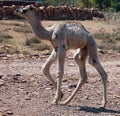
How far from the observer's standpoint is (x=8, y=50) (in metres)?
23.5

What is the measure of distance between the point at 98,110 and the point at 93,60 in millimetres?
1071

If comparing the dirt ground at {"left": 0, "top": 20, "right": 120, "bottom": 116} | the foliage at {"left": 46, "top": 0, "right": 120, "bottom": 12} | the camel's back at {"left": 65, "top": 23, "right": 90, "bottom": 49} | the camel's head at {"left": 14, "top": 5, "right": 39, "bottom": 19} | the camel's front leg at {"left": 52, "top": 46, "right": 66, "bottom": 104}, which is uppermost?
the camel's head at {"left": 14, "top": 5, "right": 39, "bottom": 19}

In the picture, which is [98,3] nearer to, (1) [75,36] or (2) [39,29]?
(2) [39,29]

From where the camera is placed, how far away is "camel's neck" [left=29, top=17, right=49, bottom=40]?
35.9ft

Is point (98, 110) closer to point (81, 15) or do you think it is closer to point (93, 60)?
point (93, 60)

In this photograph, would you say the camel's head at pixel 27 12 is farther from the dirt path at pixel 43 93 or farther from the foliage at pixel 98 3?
the foliage at pixel 98 3

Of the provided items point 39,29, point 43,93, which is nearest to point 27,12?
point 39,29

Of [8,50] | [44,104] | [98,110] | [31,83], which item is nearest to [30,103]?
[44,104]

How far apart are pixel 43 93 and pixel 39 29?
2.07 m

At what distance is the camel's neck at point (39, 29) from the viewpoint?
10930mm

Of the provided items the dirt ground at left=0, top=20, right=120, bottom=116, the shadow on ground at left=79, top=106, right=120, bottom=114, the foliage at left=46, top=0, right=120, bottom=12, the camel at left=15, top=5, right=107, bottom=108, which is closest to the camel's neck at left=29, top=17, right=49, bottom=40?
the camel at left=15, top=5, right=107, bottom=108

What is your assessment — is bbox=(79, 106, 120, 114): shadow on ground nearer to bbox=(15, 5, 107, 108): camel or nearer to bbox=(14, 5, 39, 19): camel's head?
bbox=(15, 5, 107, 108): camel

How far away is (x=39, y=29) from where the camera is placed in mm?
10992

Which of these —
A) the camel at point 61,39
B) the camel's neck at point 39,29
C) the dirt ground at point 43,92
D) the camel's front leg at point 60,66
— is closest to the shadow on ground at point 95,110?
the dirt ground at point 43,92
